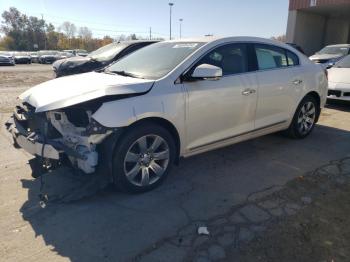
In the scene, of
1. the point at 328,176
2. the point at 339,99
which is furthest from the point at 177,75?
the point at 339,99

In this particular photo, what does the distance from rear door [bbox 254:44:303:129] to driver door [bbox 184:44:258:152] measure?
20 cm

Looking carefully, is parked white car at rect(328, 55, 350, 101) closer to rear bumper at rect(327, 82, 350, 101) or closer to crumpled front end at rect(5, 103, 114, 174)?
rear bumper at rect(327, 82, 350, 101)

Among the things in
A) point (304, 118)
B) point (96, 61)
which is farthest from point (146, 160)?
point (96, 61)

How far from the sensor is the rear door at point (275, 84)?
15.2 ft

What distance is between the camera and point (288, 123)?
17.5ft

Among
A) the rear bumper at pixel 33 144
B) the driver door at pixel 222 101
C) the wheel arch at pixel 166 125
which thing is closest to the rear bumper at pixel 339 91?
the driver door at pixel 222 101

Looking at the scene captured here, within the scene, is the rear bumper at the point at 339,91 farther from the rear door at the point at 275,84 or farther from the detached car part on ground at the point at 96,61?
the detached car part on ground at the point at 96,61

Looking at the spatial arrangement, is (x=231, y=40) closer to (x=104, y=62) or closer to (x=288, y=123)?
(x=288, y=123)

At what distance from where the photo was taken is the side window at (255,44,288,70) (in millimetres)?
4672

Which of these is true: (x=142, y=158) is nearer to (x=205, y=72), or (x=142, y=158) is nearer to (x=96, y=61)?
(x=205, y=72)

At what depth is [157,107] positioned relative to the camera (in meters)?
3.48

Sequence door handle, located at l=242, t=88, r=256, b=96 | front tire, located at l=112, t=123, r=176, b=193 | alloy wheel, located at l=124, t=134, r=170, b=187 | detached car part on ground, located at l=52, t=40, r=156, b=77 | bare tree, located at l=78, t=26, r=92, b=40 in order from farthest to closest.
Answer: bare tree, located at l=78, t=26, r=92, b=40, detached car part on ground, located at l=52, t=40, r=156, b=77, door handle, located at l=242, t=88, r=256, b=96, alloy wheel, located at l=124, t=134, r=170, b=187, front tire, located at l=112, t=123, r=176, b=193

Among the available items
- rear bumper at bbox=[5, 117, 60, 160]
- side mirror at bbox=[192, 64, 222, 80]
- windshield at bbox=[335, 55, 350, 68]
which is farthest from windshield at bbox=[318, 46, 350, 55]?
rear bumper at bbox=[5, 117, 60, 160]

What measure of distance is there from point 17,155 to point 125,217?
2431 mm
